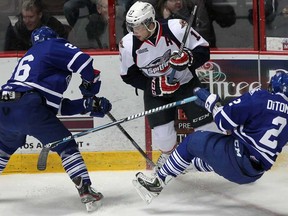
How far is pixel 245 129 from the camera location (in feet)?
12.7

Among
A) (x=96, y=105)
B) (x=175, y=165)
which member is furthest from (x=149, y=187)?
(x=96, y=105)

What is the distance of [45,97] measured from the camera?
435cm

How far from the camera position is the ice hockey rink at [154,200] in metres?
4.35

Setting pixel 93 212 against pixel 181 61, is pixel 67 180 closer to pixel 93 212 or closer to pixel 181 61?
pixel 93 212

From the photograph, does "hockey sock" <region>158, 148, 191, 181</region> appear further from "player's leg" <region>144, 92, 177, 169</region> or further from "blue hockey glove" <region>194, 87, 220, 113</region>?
"player's leg" <region>144, 92, 177, 169</region>

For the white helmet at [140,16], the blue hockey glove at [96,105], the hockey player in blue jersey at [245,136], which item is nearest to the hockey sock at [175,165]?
the hockey player in blue jersey at [245,136]

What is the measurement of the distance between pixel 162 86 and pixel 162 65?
0.41 ft

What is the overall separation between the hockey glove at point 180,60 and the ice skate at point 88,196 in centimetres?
82

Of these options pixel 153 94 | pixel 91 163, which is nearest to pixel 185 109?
pixel 153 94

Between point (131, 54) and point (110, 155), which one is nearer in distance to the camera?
point (131, 54)

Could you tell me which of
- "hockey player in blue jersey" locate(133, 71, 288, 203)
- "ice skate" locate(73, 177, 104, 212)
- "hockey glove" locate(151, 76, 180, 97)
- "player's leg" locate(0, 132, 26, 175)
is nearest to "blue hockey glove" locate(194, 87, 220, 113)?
"hockey player in blue jersey" locate(133, 71, 288, 203)

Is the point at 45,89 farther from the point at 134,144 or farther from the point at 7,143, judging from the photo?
the point at 134,144

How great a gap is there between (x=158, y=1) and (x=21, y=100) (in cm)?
127

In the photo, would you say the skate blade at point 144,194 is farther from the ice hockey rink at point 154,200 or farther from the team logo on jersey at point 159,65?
the team logo on jersey at point 159,65
